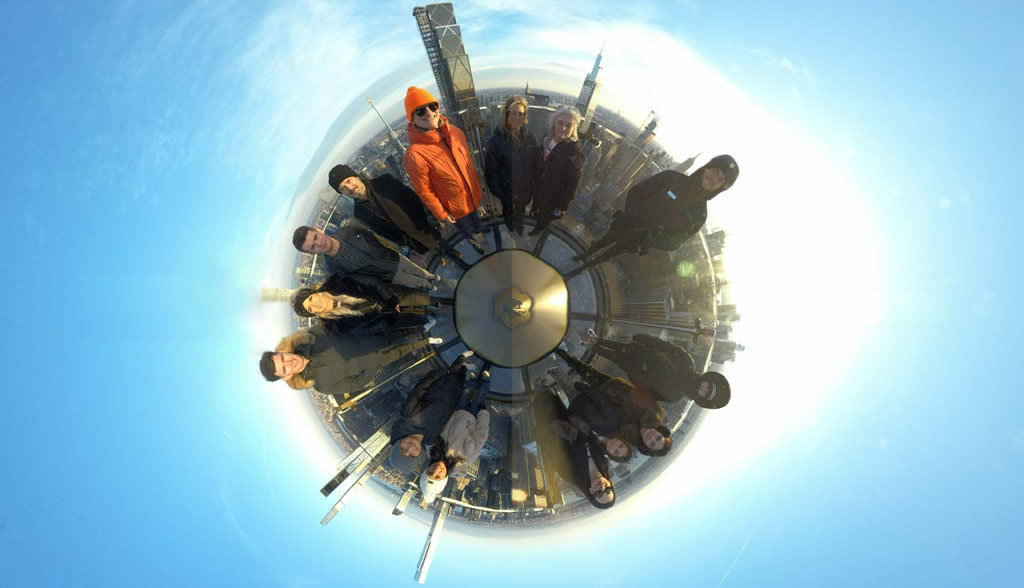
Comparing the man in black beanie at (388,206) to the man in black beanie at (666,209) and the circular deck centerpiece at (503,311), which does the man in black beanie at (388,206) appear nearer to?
the circular deck centerpiece at (503,311)

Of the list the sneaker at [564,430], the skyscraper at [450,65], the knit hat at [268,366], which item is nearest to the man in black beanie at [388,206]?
the skyscraper at [450,65]

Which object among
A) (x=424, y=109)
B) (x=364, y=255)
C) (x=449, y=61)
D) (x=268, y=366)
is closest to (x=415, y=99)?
(x=424, y=109)

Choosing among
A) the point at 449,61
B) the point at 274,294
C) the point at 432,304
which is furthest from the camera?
the point at 274,294

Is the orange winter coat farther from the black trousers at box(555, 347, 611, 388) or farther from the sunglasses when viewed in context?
the black trousers at box(555, 347, 611, 388)

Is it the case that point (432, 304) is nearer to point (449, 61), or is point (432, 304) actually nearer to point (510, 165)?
point (510, 165)

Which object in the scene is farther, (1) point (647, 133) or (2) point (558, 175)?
(1) point (647, 133)
